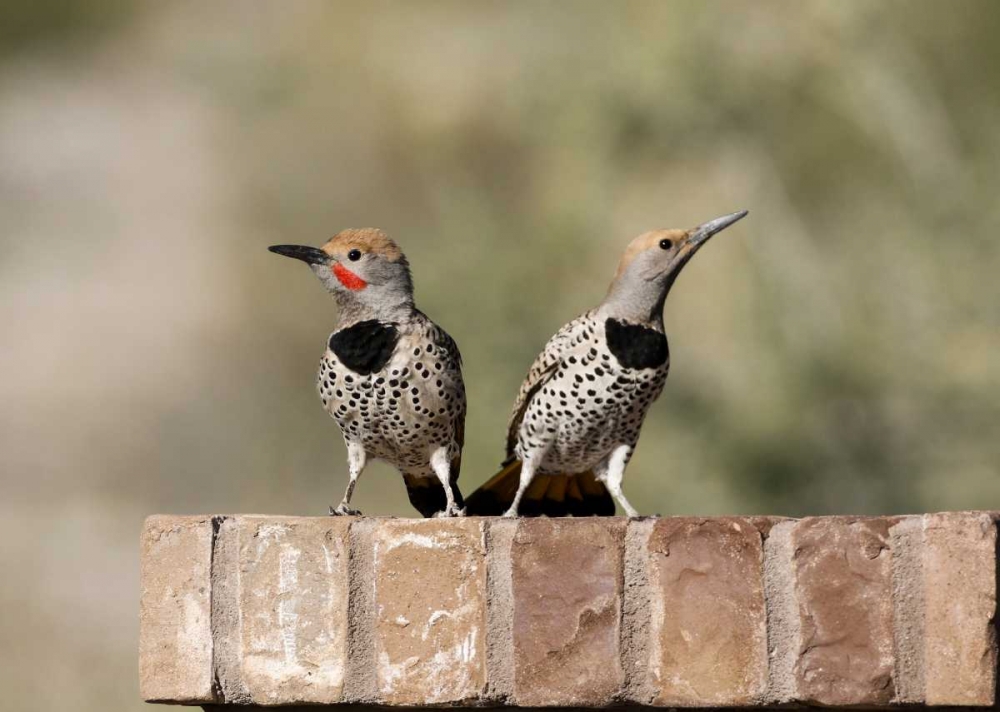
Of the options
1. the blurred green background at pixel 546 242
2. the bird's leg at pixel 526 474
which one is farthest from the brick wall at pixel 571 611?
the blurred green background at pixel 546 242

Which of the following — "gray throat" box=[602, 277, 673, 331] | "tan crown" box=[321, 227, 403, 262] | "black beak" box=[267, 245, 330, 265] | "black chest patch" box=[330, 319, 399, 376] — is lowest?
"black chest patch" box=[330, 319, 399, 376]

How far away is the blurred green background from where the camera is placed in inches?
250

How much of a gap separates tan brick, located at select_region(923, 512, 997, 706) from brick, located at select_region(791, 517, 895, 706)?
0.05 metres

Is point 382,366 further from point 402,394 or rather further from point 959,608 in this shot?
point 959,608

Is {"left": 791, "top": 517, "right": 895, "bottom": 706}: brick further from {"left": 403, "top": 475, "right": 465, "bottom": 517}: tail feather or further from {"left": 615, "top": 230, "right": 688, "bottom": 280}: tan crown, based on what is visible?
{"left": 403, "top": 475, "right": 465, "bottom": 517}: tail feather

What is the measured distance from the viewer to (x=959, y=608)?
1859 mm

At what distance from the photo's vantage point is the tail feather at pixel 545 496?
2920 mm

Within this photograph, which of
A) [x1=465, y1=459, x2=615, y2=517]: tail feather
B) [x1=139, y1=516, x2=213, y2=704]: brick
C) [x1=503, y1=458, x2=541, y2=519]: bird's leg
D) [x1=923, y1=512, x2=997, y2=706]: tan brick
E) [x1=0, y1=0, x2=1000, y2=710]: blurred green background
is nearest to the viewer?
[x1=923, y1=512, x2=997, y2=706]: tan brick

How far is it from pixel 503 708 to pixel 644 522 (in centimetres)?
30

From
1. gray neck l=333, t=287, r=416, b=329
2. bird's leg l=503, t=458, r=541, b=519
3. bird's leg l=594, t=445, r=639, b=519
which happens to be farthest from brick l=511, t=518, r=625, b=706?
gray neck l=333, t=287, r=416, b=329

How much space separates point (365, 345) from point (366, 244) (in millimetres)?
187

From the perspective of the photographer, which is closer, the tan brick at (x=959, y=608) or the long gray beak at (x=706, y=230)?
the tan brick at (x=959, y=608)

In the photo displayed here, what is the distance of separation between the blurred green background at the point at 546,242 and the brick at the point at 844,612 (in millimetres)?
4195

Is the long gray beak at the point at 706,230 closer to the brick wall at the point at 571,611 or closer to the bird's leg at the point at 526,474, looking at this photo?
the bird's leg at the point at 526,474
